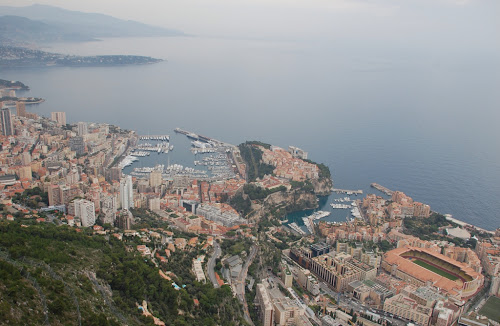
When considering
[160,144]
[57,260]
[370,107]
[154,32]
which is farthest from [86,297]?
[154,32]

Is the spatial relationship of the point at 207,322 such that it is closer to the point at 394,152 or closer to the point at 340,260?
the point at 340,260

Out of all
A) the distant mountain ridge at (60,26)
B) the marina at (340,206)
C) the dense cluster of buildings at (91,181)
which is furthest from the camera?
the distant mountain ridge at (60,26)

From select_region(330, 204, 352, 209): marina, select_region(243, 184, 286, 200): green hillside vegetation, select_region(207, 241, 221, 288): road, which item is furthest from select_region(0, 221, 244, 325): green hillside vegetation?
select_region(330, 204, 352, 209): marina

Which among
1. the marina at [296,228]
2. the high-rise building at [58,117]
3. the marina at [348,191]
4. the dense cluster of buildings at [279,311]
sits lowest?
the marina at [296,228]

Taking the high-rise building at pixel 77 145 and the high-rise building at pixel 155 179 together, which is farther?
the high-rise building at pixel 77 145

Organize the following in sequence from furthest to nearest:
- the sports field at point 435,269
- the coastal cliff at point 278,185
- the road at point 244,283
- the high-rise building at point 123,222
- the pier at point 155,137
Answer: the pier at point 155,137 → the coastal cliff at point 278,185 → the sports field at point 435,269 → the high-rise building at point 123,222 → the road at point 244,283

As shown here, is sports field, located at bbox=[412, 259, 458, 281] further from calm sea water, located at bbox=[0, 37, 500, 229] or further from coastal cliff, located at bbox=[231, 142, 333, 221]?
coastal cliff, located at bbox=[231, 142, 333, 221]

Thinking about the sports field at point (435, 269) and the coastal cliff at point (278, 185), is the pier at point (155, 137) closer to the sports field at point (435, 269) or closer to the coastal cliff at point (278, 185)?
the coastal cliff at point (278, 185)

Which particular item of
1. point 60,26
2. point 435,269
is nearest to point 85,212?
point 435,269

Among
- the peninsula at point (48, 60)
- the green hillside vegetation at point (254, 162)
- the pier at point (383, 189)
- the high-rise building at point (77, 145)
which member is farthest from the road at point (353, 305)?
the peninsula at point (48, 60)
